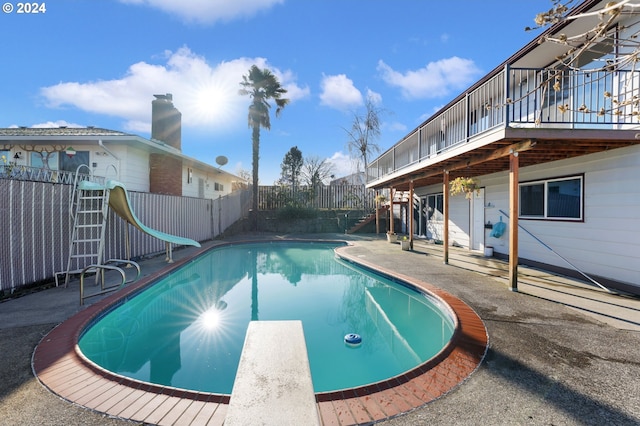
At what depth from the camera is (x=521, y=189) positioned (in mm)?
8367

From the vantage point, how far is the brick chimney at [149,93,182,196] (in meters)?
14.2

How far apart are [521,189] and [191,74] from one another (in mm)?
12528

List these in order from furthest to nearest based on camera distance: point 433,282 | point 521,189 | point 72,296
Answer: point 521,189
point 433,282
point 72,296

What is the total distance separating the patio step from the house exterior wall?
6.54 meters

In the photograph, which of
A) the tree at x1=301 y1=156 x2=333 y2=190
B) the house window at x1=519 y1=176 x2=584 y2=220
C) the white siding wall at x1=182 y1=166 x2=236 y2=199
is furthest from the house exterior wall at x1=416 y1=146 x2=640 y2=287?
the tree at x1=301 y1=156 x2=333 y2=190

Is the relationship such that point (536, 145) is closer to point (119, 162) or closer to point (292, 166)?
point (119, 162)

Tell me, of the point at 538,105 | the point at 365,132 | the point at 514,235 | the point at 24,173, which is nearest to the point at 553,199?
the point at 538,105

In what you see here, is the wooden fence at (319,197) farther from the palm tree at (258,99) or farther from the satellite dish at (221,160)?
the satellite dish at (221,160)

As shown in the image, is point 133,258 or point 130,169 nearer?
point 133,258

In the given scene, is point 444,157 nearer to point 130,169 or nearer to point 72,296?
point 72,296

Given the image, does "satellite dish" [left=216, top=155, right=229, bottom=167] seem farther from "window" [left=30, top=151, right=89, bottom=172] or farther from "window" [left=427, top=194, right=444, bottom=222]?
"window" [left=427, top=194, right=444, bottom=222]

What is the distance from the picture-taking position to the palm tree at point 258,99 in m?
17.7

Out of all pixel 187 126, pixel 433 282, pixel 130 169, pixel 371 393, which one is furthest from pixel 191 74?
pixel 371 393

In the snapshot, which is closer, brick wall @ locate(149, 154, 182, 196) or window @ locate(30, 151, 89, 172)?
window @ locate(30, 151, 89, 172)
